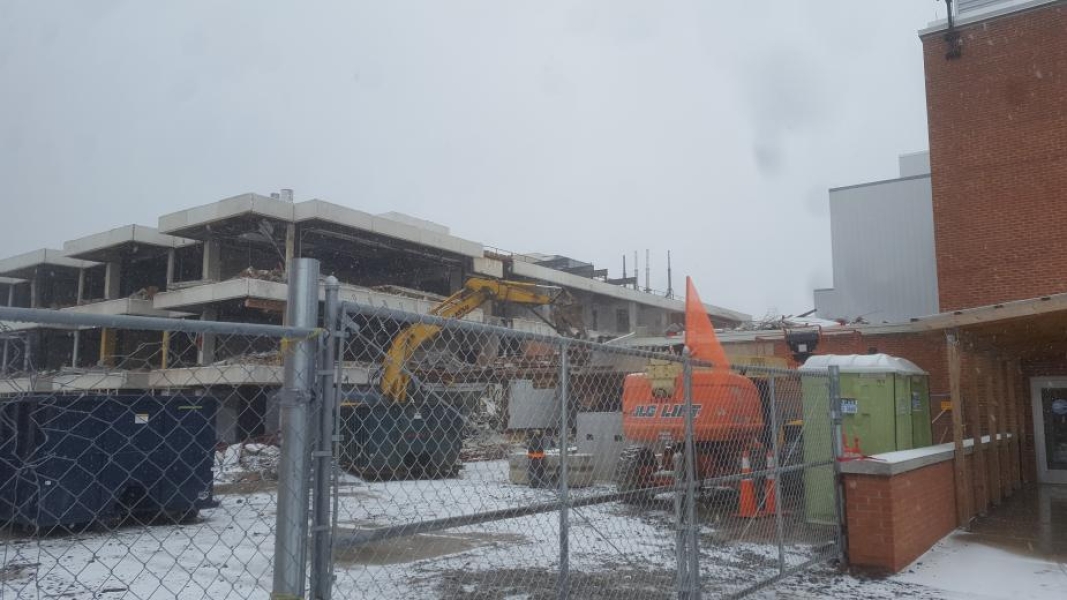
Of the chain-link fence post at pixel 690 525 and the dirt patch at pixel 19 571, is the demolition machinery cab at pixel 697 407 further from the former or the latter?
the dirt patch at pixel 19 571

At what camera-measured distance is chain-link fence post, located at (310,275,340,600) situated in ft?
9.47

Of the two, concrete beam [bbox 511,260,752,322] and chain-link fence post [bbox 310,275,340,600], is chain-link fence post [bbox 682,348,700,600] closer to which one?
chain-link fence post [bbox 310,275,340,600]

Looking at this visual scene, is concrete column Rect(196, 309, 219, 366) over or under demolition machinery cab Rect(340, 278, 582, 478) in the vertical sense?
over

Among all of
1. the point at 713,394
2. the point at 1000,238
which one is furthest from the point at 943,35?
the point at 713,394

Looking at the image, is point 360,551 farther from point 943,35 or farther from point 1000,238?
point 943,35

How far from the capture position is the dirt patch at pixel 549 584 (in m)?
6.90

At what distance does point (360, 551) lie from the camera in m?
9.22

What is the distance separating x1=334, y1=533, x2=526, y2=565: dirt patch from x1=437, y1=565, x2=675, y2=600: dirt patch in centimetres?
104

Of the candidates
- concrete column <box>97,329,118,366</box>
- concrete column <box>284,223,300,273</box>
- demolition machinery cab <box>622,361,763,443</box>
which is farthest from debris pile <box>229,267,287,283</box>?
demolition machinery cab <box>622,361,763,443</box>

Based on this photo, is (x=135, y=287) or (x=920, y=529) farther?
(x=135, y=287)

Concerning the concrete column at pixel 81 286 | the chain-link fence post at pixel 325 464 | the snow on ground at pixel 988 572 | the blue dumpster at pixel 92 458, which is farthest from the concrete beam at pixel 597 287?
the chain-link fence post at pixel 325 464

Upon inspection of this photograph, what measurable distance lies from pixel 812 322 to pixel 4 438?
21632mm

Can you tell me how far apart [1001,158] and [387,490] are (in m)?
14.9

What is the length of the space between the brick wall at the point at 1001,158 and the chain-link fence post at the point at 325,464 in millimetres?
17596
